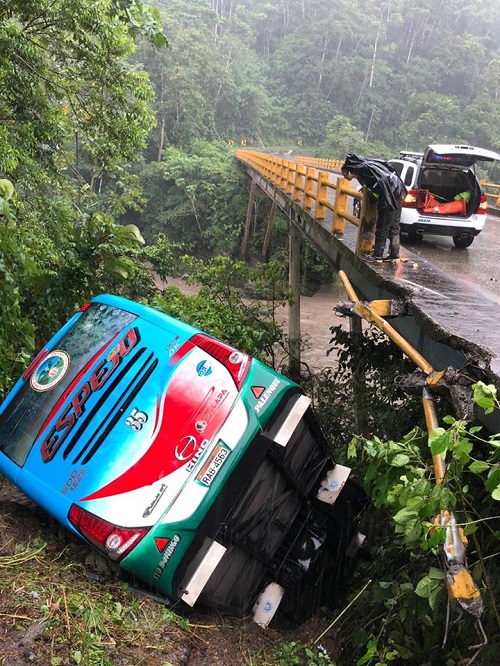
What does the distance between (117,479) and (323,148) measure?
43.6 metres

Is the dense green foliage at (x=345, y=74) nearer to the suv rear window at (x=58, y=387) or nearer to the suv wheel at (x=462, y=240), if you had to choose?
the suv wheel at (x=462, y=240)

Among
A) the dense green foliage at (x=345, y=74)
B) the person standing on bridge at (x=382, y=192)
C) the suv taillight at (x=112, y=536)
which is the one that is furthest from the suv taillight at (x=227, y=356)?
the dense green foliage at (x=345, y=74)

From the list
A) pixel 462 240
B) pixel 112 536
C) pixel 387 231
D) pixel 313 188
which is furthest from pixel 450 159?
pixel 112 536

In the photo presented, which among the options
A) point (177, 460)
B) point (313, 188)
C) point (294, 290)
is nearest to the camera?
point (177, 460)

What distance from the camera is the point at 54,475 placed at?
295cm

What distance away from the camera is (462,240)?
→ 7.12 m

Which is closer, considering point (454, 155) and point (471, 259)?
point (454, 155)

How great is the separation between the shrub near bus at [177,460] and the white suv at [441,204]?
13.9 feet

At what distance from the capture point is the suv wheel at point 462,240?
7.04 meters

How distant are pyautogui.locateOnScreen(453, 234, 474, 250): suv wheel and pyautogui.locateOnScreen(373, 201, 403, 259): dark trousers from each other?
7.03 ft

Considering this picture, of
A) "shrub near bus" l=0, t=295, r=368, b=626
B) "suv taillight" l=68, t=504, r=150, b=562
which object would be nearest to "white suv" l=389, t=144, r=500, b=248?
"shrub near bus" l=0, t=295, r=368, b=626

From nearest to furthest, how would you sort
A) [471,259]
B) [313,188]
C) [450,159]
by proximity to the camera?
1. [450,159]
2. [471,259]
3. [313,188]

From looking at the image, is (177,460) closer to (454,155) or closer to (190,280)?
(454,155)

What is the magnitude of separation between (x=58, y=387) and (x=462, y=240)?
5.98 meters
